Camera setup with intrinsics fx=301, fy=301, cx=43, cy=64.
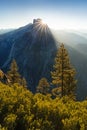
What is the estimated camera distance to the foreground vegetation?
14750 mm

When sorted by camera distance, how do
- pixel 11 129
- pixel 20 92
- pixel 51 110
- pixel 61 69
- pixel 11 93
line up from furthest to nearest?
1. pixel 61 69
2. pixel 20 92
3. pixel 11 93
4. pixel 51 110
5. pixel 11 129

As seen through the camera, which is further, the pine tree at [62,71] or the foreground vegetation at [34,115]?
the pine tree at [62,71]

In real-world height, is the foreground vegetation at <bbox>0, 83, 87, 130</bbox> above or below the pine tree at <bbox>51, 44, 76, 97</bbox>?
Result: above

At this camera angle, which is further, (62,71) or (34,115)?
(62,71)

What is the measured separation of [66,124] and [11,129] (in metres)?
2.73

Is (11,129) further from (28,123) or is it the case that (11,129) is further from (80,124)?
(80,124)

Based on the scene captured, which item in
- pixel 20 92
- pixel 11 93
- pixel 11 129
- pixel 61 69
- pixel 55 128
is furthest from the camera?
pixel 61 69

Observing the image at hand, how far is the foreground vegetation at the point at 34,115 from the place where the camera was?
14.8 m

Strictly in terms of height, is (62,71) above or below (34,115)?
below

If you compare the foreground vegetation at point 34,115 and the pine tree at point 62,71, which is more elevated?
the foreground vegetation at point 34,115

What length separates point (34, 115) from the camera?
1636cm

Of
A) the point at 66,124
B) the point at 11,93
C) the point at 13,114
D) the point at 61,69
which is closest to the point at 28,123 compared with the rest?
the point at 13,114

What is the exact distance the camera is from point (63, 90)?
2192 inches

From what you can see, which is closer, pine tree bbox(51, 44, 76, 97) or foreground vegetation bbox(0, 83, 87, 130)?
foreground vegetation bbox(0, 83, 87, 130)
